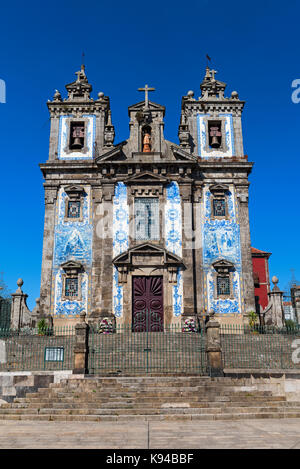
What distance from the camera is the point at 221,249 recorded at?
840 inches

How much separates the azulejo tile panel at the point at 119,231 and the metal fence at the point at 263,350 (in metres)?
5.68

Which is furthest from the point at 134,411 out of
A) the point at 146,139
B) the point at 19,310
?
the point at 146,139

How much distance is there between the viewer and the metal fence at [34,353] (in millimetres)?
14047

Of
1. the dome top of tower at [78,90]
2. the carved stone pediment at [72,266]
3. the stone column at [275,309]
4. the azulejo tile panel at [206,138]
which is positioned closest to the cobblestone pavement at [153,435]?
the stone column at [275,309]

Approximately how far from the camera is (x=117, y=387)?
11.3m

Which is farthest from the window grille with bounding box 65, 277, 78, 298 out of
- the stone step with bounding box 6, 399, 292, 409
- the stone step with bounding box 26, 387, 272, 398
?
the stone step with bounding box 6, 399, 292, 409

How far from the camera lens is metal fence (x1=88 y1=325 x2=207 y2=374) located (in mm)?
13398

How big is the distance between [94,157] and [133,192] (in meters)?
3.14

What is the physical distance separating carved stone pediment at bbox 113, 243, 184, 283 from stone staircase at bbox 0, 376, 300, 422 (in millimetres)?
8806

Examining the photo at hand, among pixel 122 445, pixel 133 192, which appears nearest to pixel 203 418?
pixel 122 445

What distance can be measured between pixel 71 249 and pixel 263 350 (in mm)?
10528

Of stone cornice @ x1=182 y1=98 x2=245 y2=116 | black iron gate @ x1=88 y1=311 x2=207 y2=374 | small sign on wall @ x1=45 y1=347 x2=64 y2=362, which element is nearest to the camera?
black iron gate @ x1=88 y1=311 x2=207 y2=374

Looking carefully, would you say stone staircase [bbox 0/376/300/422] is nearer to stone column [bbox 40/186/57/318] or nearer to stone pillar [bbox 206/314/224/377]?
stone pillar [bbox 206/314/224/377]

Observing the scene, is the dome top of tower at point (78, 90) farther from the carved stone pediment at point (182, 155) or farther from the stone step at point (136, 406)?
the stone step at point (136, 406)
